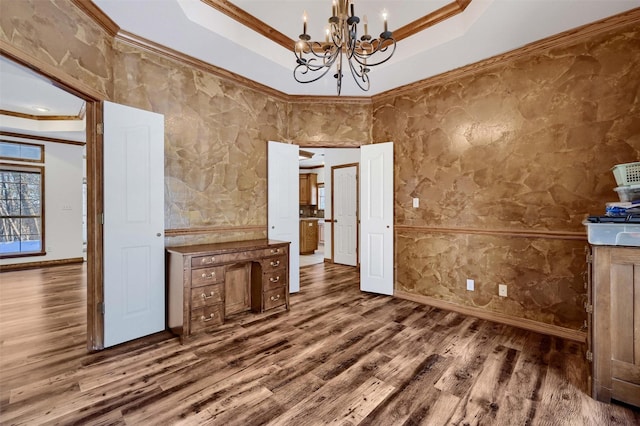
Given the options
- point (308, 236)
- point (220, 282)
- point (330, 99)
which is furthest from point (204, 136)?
point (308, 236)

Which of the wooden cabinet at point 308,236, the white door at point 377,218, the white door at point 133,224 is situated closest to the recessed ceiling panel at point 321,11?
the white door at point 133,224

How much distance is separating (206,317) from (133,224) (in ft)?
3.59

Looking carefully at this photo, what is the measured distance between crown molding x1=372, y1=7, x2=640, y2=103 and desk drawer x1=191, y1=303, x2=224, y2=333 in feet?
11.4

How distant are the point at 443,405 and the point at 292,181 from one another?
3.14 m

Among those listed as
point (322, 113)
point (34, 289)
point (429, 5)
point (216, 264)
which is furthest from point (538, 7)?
point (34, 289)

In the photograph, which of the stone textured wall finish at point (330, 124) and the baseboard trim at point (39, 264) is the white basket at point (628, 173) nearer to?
the stone textured wall finish at point (330, 124)

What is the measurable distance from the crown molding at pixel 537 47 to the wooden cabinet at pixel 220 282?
271cm

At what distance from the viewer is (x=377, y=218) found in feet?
13.5

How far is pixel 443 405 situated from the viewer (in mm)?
1795

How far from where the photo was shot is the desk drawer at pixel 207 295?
271 centimetres

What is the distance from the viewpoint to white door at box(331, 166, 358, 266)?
6.11 m

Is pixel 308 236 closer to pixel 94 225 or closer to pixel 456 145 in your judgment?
pixel 456 145

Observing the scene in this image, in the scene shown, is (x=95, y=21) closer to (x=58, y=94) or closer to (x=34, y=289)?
(x=58, y=94)

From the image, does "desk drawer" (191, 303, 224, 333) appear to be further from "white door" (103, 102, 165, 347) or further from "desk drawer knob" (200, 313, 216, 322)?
"white door" (103, 102, 165, 347)
